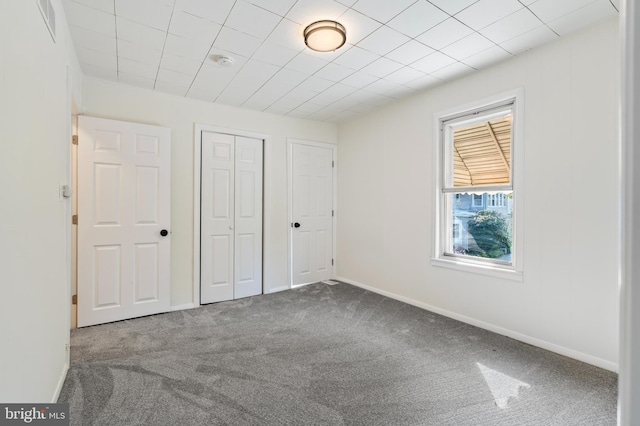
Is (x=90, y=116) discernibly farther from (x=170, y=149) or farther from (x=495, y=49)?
(x=495, y=49)

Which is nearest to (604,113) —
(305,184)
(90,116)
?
(305,184)

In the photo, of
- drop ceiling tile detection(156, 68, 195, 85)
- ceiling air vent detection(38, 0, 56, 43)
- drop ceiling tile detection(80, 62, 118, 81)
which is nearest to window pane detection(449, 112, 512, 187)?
drop ceiling tile detection(156, 68, 195, 85)

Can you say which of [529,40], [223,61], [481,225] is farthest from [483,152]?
[223,61]

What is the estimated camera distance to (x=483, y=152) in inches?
127

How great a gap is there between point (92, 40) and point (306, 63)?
1743mm

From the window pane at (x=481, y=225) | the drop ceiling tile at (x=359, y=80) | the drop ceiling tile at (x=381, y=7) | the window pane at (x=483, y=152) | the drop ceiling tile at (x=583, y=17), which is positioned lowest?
the window pane at (x=481, y=225)

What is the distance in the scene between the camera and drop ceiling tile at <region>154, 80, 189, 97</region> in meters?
3.39

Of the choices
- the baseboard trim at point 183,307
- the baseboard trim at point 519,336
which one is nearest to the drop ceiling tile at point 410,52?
the baseboard trim at point 519,336

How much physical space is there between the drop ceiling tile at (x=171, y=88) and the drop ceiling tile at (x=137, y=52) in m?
0.50

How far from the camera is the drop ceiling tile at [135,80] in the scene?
317 cm

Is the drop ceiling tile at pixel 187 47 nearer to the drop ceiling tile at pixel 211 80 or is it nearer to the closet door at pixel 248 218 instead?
the drop ceiling tile at pixel 211 80

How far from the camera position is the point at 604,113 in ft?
7.55

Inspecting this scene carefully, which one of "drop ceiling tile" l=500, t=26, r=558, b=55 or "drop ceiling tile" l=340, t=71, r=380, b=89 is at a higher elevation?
"drop ceiling tile" l=340, t=71, r=380, b=89

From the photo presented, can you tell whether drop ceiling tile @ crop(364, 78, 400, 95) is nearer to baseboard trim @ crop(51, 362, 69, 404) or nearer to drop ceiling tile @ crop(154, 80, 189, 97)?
drop ceiling tile @ crop(154, 80, 189, 97)
